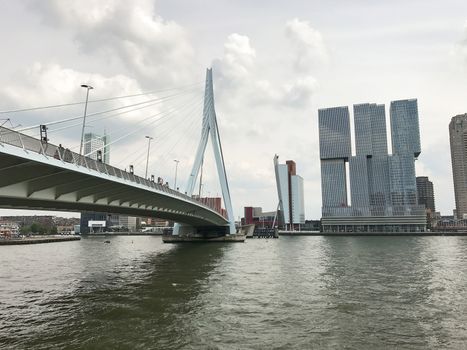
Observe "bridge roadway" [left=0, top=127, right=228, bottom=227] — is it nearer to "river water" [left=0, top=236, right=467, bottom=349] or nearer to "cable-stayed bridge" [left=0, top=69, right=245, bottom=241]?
"cable-stayed bridge" [left=0, top=69, right=245, bottom=241]

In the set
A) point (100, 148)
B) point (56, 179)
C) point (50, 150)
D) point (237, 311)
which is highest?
point (100, 148)

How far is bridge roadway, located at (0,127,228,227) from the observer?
58.3 ft

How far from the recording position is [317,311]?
64.3 ft

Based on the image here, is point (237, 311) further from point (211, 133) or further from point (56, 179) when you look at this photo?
point (211, 133)

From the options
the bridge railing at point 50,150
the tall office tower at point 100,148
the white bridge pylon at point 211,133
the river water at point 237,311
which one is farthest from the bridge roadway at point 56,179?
the white bridge pylon at point 211,133

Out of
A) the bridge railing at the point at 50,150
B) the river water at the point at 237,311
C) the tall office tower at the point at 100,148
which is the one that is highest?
the tall office tower at the point at 100,148

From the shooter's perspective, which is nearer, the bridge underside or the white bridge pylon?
the bridge underside

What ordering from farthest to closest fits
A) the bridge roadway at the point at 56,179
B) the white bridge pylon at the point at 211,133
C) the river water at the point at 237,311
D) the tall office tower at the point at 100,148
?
the white bridge pylon at the point at 211,133
the tall office tower at the point at 100,148
the bridge roadway at the point at 56,179
the river water at the point at 237,311

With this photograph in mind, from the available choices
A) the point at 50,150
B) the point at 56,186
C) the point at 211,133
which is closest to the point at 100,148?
the point at 56,186

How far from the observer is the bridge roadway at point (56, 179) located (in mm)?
17781

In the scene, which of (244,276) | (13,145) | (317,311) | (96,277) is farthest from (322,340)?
(96,277)

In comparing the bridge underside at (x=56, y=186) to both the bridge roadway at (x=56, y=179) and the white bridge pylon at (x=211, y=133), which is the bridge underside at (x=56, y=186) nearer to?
the bridge roadway at (x=56, y=179)

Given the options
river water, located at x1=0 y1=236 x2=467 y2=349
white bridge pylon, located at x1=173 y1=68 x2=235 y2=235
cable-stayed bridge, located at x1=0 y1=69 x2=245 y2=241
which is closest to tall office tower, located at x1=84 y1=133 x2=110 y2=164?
cable-stayed bridge, located at x1=0 y1=69 x2=245 y2=241

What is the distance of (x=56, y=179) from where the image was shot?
23438 millimetres
